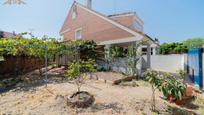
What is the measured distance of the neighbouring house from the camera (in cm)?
1866

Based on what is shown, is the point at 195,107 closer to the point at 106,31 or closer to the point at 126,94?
the point at 126,94

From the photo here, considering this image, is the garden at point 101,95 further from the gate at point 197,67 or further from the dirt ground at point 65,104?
the gate at point 197,67

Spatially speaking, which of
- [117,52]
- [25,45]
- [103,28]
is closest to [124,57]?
[117,52]

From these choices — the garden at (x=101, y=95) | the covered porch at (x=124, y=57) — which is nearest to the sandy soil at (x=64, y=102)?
the garden at (x=101, y=95)

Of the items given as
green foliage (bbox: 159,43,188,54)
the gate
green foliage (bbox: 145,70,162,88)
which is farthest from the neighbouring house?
green foliage (bbox: 159,43,188,54)

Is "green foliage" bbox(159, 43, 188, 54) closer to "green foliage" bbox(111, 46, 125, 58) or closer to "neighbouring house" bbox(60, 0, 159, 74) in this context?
"neighbouring house" bbox(60, 0, 159, 74)

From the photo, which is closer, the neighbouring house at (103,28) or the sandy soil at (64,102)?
the sandy soil at (64,102)

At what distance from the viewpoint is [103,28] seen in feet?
69.5

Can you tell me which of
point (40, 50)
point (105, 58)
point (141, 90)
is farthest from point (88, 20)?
point (141, 90)

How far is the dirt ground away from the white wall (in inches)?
326

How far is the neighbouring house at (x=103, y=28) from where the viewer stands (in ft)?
61.2

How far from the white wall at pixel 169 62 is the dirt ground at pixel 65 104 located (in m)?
8.29

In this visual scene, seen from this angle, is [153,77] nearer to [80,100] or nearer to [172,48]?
[80,100]

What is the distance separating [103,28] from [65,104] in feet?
41.6
